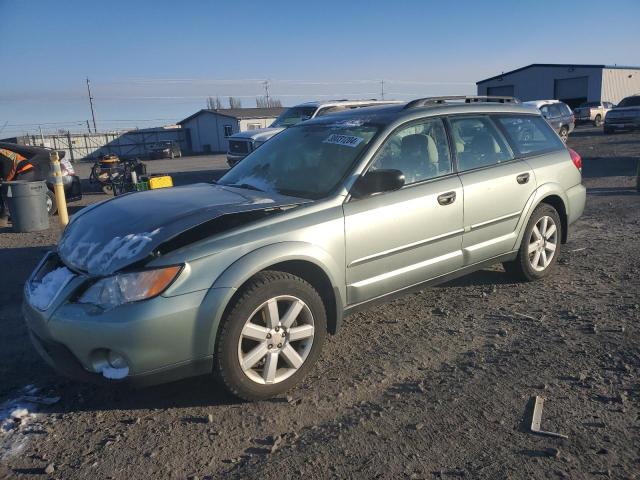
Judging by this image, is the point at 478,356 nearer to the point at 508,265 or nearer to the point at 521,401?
the point at 521,401

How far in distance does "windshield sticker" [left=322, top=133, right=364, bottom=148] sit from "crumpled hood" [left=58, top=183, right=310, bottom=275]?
690 millimetres

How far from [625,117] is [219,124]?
33.4 m

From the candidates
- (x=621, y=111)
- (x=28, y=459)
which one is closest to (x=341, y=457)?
(x=28, y=459)

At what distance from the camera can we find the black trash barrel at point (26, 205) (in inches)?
335

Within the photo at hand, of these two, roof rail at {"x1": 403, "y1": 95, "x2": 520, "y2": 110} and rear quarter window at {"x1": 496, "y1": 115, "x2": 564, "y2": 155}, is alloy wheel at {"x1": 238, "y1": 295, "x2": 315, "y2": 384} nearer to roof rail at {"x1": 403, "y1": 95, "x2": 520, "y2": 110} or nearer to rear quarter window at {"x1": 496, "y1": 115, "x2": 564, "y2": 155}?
roof rail at {"x1": 403, "y1": 95, "x2": 520, "y2": 110}

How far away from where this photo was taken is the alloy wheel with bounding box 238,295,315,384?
3129 millimetres

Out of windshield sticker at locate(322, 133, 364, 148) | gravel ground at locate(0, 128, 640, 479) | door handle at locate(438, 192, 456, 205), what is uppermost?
windshield sticker at locate(322, 133, 364, 148)

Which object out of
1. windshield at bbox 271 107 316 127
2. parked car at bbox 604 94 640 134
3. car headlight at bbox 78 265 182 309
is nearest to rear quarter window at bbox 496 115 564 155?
car headlight at bbox 78 265 182 309

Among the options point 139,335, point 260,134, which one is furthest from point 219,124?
point 139,335

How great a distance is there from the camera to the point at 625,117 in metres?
24.1

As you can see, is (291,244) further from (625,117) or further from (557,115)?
(625,117)

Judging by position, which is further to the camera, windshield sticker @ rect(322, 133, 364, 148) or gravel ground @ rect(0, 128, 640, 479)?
windshield sticker @ rect(322, 133, 364, 148)

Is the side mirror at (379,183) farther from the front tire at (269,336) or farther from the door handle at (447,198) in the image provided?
the front tire at (269,336)

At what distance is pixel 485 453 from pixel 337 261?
1459mm
